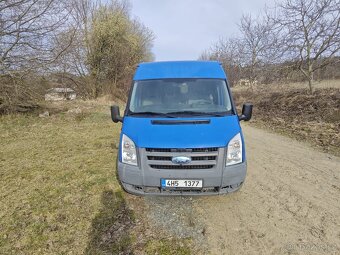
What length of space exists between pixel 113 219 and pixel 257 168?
3404mm

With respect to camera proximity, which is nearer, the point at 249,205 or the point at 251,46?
the point at 249,205

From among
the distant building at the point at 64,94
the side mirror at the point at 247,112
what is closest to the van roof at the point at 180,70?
the side mirror at the point at 247,112

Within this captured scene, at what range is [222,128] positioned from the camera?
11.9ft

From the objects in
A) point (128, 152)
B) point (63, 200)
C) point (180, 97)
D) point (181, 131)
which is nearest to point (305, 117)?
point (180, 97)

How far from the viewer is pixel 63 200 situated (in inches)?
162

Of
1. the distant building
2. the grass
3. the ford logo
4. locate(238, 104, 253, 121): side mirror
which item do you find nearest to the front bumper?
the ford logo

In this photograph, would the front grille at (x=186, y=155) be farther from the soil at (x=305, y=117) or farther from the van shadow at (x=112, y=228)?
the soil at (x=305, y=117)

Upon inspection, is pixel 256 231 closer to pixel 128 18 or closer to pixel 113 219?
pixel 113 219

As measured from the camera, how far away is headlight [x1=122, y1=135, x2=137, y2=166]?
11.6 ft

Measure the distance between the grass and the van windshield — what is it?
1617mm

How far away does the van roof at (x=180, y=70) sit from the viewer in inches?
183

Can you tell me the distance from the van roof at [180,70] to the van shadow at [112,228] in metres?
2.27

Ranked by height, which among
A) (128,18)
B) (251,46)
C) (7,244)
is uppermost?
(128,18)

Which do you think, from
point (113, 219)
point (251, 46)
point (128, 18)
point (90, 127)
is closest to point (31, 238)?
point (113, 219)
